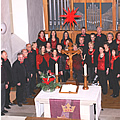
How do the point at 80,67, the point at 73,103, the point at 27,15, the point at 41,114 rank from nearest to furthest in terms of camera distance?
1. the point at 73,103
2. the point at 41,114
3. the point at 80,67
4. the point at 27,15

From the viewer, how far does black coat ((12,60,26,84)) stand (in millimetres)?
9555

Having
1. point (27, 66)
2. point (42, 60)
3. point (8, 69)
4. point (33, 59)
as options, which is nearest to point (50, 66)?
point (42, 60)

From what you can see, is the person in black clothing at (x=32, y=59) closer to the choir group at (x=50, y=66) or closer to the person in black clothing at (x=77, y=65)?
the choir group at (x=50, y=66)

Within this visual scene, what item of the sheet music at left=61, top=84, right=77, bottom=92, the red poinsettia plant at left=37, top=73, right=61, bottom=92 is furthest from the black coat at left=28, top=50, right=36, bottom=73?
the sheet music at left=61, top=84, right=77, bottom=92

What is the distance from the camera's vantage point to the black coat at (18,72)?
9.55m

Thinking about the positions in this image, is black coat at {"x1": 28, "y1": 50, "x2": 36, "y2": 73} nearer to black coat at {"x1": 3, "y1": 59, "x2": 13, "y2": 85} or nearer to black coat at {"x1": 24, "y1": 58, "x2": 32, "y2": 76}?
black coat at {"x1": 24, "y1": 58, "x2": 32, "y2": 76}

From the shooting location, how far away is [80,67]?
35.4 ft

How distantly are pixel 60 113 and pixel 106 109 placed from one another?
6.67ft

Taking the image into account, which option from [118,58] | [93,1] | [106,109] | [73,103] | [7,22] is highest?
[93,1]

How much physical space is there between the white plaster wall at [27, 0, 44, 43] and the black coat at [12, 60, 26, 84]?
152 inches

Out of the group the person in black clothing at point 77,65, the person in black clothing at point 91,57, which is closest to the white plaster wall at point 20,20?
the person in black clothing at point 77,65

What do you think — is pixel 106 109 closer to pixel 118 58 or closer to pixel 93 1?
pixel 118 58

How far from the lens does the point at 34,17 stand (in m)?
14.0

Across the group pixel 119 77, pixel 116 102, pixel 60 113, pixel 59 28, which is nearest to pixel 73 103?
pixel 60 113
